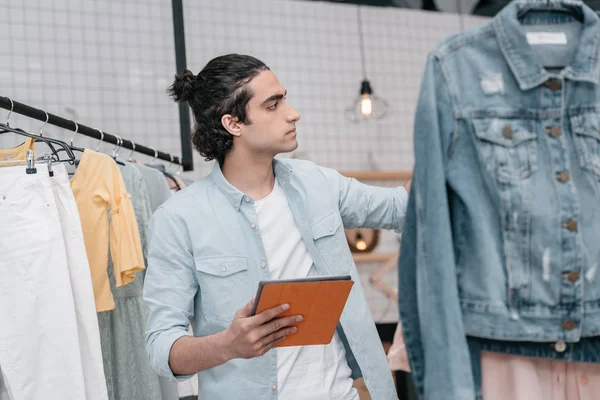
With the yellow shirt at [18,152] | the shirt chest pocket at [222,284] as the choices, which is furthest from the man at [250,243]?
the yellow shirt at [18,152]

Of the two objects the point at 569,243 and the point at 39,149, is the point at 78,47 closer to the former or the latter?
the point at 39,149

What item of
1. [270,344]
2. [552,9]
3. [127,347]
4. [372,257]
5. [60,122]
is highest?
[552,9]

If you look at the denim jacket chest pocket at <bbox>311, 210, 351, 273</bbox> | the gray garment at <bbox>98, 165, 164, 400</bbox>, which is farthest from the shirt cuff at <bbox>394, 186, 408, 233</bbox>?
the gray garment at <bbox>98, 165, 164, 400</bbox>

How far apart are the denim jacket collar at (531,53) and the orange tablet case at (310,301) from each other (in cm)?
57

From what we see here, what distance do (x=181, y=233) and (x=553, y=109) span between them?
1132 mm

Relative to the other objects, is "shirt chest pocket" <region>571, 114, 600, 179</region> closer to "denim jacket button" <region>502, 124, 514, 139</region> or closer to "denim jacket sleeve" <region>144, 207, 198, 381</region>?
"denim jacket button" <region>502, 124, 514, 139</region>

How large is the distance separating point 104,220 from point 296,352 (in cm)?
118

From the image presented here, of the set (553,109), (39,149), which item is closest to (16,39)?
(39,149)

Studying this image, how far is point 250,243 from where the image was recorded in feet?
6.76

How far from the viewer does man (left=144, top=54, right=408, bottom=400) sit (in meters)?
1.96

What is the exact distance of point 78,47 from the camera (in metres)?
4.62

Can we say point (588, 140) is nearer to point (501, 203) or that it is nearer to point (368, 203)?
point (501, 203)

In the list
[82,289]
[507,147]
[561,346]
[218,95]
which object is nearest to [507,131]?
[507,147]

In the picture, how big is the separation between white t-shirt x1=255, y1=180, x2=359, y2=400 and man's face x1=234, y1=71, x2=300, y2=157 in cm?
15
